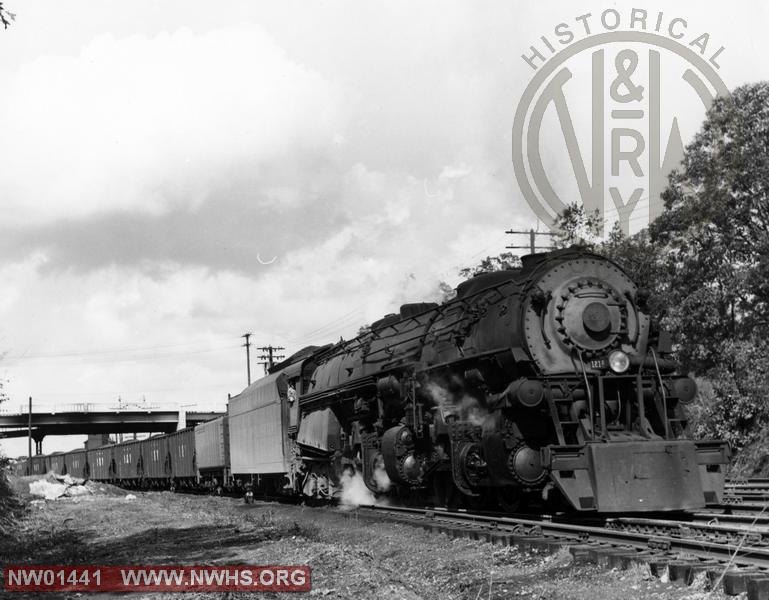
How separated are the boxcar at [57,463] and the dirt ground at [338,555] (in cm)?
5334

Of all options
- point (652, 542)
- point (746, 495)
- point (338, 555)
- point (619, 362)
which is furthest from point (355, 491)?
point (652, 542)

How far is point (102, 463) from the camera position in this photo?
6047 centimetres

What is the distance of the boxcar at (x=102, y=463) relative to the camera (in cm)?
5834

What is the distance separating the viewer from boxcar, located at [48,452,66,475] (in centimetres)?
7031

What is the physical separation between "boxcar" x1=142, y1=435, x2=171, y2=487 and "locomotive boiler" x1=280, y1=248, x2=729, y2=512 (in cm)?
3171

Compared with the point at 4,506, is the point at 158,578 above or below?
below

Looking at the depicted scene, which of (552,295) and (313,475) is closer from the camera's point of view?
(552,295)

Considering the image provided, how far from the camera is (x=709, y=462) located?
39.5 ft

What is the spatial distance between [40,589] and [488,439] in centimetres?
607

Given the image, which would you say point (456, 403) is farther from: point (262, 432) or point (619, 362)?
point (262, 432)

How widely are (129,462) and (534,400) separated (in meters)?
46.3

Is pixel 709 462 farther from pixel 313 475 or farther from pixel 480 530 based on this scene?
pixel 313 475


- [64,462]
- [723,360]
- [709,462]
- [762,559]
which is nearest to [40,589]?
[762,559]

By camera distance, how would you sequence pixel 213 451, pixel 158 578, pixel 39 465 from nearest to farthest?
pixel 158 578 < pixel 213 451 < pixel 39 465
